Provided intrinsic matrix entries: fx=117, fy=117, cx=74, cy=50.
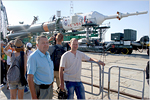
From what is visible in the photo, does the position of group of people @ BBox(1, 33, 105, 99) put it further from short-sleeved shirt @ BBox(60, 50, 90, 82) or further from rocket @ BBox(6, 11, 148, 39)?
rocket @ BBox(6, 11, 148, 39)

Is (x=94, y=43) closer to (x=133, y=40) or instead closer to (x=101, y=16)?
(x=101, y=16)

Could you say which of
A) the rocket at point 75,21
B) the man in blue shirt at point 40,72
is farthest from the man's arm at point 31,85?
the rocket at point 75,21

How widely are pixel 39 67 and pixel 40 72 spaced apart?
0.32 feet

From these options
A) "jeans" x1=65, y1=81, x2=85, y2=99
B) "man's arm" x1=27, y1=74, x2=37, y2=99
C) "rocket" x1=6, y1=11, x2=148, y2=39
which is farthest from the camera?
"rocket" x1=6, y1=11, x2=148, y2=39

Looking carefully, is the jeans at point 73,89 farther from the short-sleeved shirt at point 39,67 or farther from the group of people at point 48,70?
the short-sleeved shirt at point 39,67

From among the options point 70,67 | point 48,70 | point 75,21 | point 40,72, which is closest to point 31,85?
point 40,72

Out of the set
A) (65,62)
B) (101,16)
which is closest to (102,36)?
(101,16)

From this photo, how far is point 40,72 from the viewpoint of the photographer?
80.3 inches

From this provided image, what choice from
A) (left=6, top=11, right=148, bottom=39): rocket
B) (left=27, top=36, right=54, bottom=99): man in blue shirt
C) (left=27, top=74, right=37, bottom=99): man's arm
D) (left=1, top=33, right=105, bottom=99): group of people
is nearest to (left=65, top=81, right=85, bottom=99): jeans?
(left=1, top=33, right=105, bottom=99): group of people

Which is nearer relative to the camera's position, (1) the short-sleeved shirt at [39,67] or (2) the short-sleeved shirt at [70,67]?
(1) the short-sleeved shirt at [39,67]

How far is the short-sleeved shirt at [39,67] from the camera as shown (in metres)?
1.95

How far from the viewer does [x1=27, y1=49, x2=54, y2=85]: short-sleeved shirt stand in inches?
76.9

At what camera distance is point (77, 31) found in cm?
1850

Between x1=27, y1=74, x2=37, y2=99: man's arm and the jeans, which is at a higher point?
x1=27, y1=74, x2=37, y2=99: man's arm
